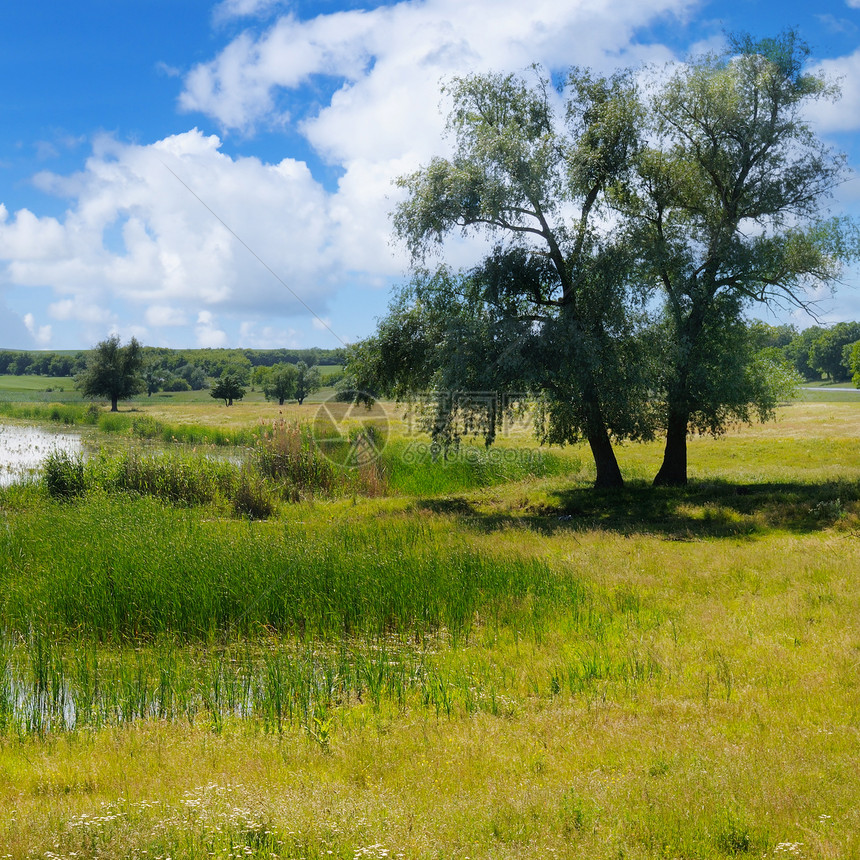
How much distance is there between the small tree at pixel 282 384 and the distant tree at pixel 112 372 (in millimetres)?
17319

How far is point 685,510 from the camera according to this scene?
21.2m

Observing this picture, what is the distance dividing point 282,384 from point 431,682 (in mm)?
80375

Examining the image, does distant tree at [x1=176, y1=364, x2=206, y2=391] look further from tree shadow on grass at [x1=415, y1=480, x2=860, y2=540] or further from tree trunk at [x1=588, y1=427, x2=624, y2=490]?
tree trunk at [x1=588, y1=427, x2=624, y2=490]

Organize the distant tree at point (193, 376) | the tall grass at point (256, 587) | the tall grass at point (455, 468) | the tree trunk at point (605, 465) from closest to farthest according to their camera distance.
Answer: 1. the tall grass at point (256, 587)
2. the tree trunk at point (605, 465)
3. the tall grass at point (455, 468)
4. the distant tree at point (193, 376)

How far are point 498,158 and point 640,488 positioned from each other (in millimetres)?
12067

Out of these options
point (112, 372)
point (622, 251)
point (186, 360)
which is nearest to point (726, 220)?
point (622, 251)

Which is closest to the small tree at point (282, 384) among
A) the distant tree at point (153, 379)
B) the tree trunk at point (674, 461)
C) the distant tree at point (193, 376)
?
the distant tree at point (153, 379)

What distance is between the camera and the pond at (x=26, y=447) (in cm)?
2790

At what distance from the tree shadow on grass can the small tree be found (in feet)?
210

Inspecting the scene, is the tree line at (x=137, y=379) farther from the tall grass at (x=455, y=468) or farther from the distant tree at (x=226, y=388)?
the tall grass at (x=455, y=468)

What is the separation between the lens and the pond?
2790 cm

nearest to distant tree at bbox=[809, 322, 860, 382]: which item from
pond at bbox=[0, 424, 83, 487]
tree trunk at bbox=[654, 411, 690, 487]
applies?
tree trunk at bbox=[654, 411, 690, 487]

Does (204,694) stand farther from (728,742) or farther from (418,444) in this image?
(418,444)

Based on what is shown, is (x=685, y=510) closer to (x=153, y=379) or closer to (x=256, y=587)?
(x=256, y=587)
